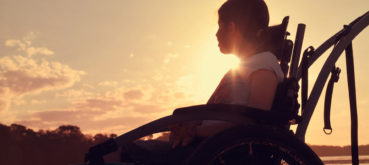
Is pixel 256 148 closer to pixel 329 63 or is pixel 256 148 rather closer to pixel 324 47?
pixel 329 63

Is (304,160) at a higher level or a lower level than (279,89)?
lower

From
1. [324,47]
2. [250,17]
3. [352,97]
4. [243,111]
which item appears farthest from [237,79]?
[352,97]

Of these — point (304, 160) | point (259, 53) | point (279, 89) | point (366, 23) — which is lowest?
point (304, 160)

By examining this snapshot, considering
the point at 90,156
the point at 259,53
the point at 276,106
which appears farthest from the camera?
the point at 259,53

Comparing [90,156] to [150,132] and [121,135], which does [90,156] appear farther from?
[150,132]

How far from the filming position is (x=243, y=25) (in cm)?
270

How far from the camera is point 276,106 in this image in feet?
7.59

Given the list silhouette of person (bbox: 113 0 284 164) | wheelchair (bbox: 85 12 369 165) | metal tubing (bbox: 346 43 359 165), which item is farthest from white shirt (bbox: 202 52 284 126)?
metal tubing (bbox: 346 43 359 165)

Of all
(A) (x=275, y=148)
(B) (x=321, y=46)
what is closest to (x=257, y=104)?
(A) (x=275, y=148)

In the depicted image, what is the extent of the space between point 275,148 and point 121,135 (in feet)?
2.77

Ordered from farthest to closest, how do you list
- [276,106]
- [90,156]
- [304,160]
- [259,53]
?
[259,53] < [276,106] < [90,156] < [304,160]

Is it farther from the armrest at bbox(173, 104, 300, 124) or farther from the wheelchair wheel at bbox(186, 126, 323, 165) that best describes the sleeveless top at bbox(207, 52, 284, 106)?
the wheelchair wheel at bbox(186, 126, 323, 165)

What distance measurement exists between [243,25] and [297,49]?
0.96 meters

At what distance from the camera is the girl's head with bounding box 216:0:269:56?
2.71 metres
